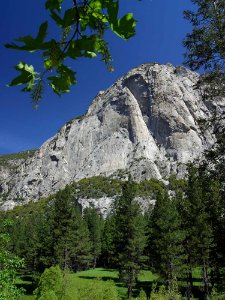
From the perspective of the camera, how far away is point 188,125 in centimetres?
15950

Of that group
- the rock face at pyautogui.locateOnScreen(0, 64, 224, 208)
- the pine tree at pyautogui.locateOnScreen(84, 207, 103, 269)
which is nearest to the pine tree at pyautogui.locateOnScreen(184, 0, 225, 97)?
the pine tree at pyautogui.locateOnScreen(84, 207, 103, 269)

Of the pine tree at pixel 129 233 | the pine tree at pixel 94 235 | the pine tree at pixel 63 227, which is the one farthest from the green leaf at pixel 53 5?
the pine tree at pixel 94 235

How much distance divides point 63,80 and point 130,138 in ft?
519

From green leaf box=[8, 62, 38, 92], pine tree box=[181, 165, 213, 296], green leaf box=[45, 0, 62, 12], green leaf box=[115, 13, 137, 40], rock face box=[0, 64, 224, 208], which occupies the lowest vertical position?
green leaf box=[8, 62, 38, 92]

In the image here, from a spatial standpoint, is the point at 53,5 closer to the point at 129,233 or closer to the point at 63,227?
the point at 129,233

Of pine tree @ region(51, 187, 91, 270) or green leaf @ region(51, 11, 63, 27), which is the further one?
pine tree @ region(51, 187, 91, 270)

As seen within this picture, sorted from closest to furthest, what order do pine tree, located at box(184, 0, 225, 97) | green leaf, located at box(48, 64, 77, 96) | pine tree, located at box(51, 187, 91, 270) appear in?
green leaf, located at box(48, 64, 77, 96) < pine tree, located at box(184, 0, 225, 97) < pine tree, located at box(51, 187, 91, 270)

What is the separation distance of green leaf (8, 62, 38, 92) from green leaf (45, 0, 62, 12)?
0.84ft

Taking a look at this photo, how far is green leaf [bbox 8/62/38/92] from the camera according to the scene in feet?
5.16

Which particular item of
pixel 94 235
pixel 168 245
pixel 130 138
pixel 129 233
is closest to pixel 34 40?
pixel 168 245

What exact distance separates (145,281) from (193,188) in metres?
20.7

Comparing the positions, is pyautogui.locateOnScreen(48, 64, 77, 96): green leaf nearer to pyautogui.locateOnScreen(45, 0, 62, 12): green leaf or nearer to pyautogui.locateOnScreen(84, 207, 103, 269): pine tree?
pyautogui.locateOnScreen(45, 0, 62, 12): green leaf

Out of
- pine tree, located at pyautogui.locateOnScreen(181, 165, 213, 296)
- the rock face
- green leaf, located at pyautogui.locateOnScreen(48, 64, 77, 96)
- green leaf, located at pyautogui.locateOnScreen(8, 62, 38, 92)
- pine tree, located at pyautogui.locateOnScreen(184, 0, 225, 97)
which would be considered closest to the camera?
green leaf, located at pyautogui.locateOnScreen(8, 62, 38, 92)

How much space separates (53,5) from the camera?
152cm
